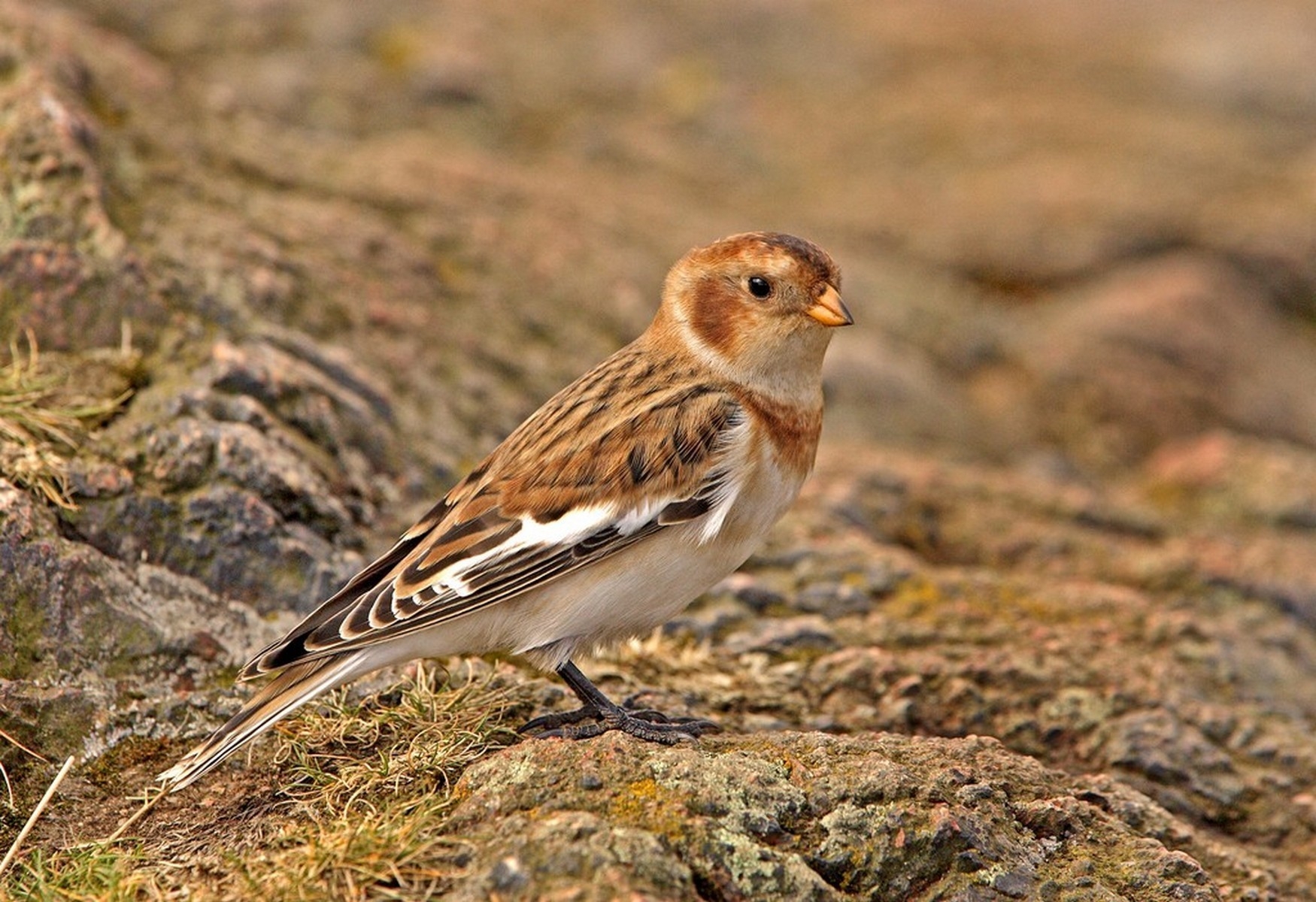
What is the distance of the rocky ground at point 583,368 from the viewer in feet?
11.8

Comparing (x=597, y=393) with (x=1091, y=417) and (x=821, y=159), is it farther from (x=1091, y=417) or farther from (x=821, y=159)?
(x=821, y=159)

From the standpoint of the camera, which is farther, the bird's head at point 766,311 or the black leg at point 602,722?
the bird's head at point 766,311

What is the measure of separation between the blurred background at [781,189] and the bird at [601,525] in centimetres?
147

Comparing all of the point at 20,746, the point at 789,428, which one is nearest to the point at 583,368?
the point at 789,428

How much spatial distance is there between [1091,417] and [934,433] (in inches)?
45.4

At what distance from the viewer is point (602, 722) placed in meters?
4.16

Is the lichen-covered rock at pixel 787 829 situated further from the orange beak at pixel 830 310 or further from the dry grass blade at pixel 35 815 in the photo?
the orange beak at pixel 830 310

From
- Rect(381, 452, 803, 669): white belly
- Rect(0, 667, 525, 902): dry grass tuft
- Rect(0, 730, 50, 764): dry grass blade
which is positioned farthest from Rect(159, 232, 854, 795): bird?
Rect(0, 730, 50, 764): dry grass blade

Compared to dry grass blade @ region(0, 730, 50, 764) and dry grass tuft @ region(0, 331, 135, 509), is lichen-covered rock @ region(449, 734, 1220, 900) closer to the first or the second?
dry grass blade @ region(0, 730, 50, 764)

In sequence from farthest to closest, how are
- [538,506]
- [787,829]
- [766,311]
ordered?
1. [766,311]
2. [538,506]
3. [787,829]

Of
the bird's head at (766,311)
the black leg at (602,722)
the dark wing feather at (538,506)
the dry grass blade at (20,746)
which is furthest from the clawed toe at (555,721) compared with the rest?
the dry grass blade at (20,746)

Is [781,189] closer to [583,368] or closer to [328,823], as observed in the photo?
[583,368]

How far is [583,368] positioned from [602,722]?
2.85m

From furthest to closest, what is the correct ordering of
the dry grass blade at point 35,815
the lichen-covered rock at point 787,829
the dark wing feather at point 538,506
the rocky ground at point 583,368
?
the dark wing feather at point 538,506 → the rocky ground at point 583,368 → the dry grass blade at point 35,815 → the lichen-covered rock at point 787,829
